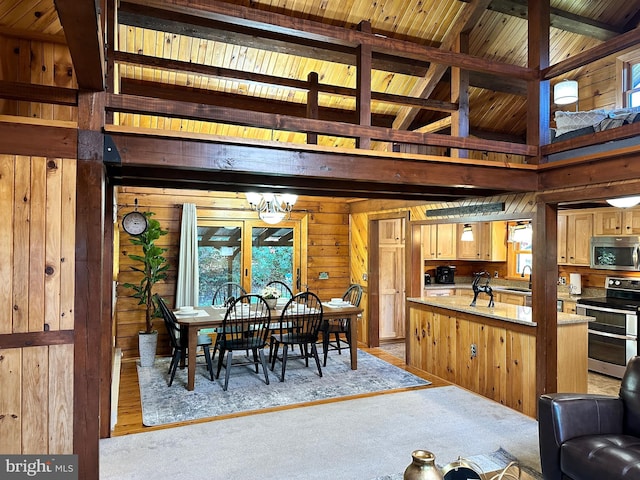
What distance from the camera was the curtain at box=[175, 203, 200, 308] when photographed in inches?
236

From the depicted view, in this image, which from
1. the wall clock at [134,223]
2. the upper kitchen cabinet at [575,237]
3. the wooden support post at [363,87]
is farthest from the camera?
the upper kitchen cabinet at [575,237]

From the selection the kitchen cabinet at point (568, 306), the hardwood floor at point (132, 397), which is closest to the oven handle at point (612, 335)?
the kitchen cabinet at point (568, 306)

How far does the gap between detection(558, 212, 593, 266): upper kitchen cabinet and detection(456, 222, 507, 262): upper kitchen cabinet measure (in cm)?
132

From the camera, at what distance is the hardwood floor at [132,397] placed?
11.4ft

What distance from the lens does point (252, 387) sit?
4.53 meters

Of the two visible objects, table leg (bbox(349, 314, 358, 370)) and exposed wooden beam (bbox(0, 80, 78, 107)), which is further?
table leg (bbox(349, 314, 358, 370))

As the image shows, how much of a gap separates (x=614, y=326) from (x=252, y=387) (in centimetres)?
426

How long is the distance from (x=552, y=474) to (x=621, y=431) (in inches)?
20.5

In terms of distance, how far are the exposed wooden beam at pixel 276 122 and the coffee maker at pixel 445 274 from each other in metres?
3.97

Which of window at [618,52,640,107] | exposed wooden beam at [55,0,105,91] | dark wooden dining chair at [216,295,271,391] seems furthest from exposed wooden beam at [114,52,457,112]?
window at [618,52,640,107]

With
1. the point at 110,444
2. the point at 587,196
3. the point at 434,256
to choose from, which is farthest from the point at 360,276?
the point at 110,444

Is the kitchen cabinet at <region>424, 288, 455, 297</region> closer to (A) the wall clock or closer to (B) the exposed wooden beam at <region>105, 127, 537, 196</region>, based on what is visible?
(B) the exposed wooden beam at <region>105, 127, 537, 196</region>

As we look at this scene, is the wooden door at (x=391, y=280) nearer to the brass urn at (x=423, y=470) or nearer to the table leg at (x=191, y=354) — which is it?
the table leg at (x=191, y=354)

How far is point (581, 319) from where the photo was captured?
13.0 ft
